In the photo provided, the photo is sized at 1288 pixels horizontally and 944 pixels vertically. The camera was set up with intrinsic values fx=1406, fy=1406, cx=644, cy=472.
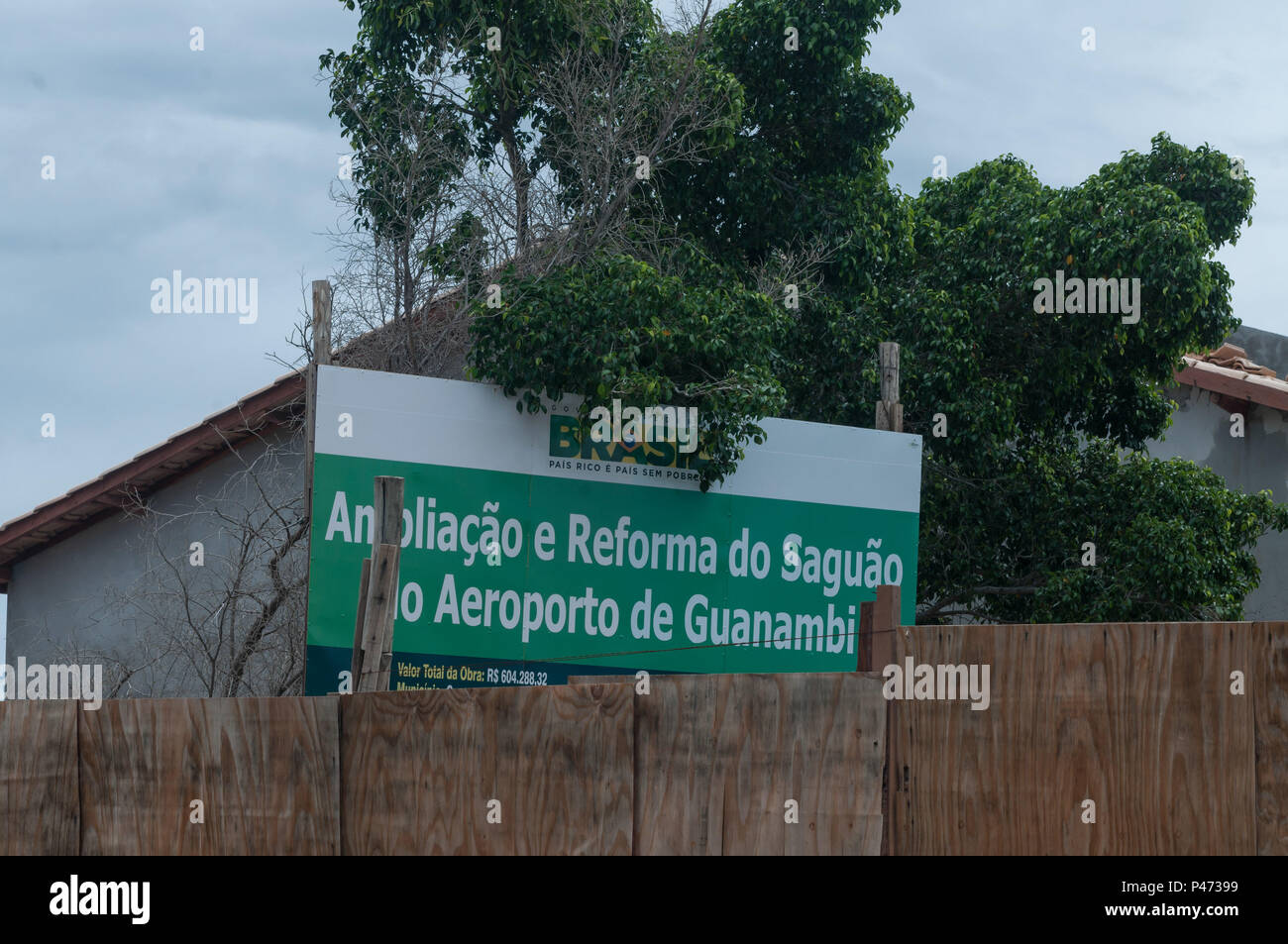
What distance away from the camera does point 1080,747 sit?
4.03 metres

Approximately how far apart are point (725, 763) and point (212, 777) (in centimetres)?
194

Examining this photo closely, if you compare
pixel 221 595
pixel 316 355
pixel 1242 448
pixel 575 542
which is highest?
pixel 1242 448

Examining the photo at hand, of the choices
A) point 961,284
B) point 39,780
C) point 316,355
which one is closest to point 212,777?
point 39,780

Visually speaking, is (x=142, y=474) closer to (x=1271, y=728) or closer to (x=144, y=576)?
(x=144, y=576)

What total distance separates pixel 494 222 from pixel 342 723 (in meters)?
9.98

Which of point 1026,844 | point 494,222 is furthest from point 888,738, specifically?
point 494,222

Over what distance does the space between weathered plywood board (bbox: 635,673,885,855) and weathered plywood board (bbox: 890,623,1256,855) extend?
0.44 ft

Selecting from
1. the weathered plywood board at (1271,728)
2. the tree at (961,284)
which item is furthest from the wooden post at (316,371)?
the weathered plywood board at (1271,728)

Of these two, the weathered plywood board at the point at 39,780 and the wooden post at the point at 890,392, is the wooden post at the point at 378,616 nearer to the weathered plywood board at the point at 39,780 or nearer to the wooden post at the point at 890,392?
the weathered plywood board at the point at 39,780

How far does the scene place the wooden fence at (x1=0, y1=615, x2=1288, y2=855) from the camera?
3.92 metres

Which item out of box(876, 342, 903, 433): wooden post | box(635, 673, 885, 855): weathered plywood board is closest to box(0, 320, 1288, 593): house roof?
box(876, 342, 903, 433): wooden post

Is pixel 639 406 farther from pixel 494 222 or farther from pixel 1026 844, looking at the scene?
pixel 1026 844

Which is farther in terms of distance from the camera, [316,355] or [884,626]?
[316,355]

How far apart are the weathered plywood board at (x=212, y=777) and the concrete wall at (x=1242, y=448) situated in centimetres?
1629
